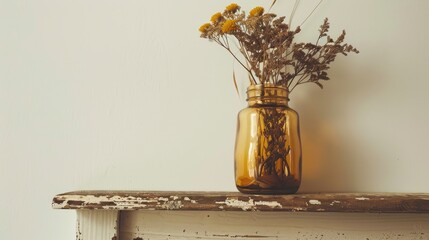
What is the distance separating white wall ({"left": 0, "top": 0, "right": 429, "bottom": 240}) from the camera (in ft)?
2.32

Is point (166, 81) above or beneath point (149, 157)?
above

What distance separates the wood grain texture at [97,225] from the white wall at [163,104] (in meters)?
0.07

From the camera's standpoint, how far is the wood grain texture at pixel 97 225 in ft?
2.11

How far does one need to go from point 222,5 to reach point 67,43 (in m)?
0.31

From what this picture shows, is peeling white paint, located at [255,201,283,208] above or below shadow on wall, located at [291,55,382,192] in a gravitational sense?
below

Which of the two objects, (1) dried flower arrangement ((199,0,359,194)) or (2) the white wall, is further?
(2) the white wall

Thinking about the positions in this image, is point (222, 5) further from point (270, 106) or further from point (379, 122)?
point (379, 122)

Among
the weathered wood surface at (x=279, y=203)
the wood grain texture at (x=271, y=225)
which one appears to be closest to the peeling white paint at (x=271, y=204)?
the weathered wood surface at (x=279, y=203)

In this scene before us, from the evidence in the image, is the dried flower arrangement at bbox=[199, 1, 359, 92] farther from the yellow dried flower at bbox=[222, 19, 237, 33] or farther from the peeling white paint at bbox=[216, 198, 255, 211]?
the peeling white paint at bbox=[216, 198, 255, 211]

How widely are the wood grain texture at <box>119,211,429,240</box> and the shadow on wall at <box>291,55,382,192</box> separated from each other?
0.06 meters

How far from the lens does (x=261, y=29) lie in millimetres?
636

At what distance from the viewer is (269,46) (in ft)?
2.15

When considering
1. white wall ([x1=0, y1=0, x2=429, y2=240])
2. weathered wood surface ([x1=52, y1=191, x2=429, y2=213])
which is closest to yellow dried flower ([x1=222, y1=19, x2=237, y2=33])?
white wall ([x1=0, y1=0, x2=429, y2=240])

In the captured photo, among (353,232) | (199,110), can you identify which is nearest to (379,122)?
(353,232)
